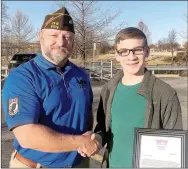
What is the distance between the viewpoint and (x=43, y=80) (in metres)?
2.46

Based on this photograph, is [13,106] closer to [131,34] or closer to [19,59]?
[131,34]

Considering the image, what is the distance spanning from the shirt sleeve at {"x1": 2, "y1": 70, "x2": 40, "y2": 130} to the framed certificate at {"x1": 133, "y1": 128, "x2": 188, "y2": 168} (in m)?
0.75

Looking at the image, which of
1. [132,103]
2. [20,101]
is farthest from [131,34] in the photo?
[20,101]

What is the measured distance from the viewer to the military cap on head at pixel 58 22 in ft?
8.55

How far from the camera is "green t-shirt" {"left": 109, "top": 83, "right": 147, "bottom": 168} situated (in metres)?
2.44

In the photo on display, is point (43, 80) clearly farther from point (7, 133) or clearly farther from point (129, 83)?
point (7, 133)

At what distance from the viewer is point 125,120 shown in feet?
8.09

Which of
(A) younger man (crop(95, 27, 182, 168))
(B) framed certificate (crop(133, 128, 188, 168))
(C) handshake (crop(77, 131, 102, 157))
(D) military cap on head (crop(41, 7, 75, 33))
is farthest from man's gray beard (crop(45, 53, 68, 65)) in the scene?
(B) framed certificate (crop(133, 128, 188, 168))

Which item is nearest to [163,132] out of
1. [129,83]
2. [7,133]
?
[129,83]

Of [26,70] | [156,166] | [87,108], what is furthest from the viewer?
[87,108]

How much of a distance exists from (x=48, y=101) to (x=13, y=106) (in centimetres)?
25

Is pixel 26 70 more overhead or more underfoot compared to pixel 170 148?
more overhead

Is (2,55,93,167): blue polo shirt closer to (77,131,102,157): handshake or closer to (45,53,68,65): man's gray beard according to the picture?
(45,53,68,65): man's gray beard

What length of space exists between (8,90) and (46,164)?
663 mm
